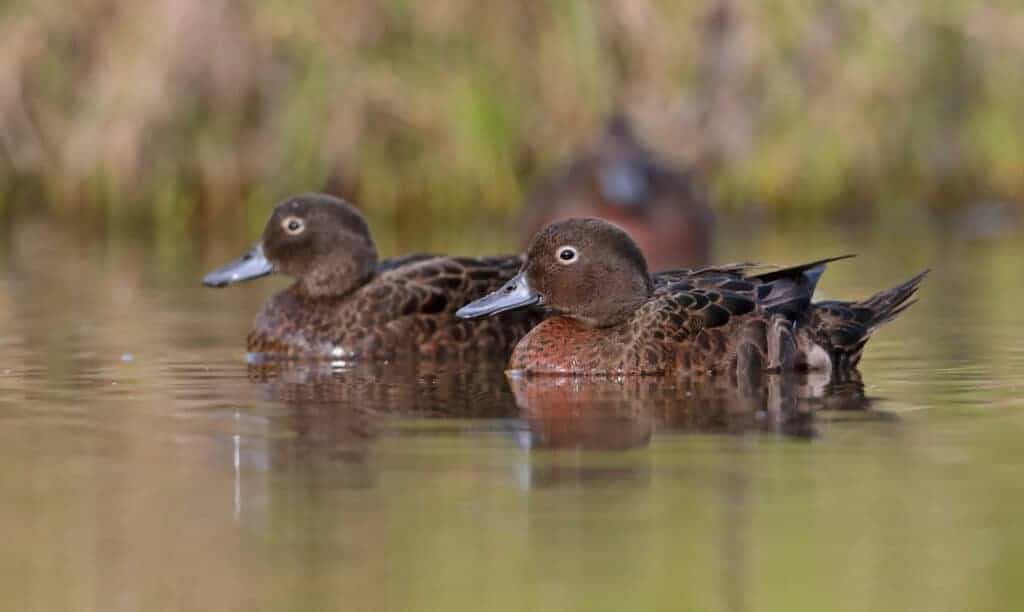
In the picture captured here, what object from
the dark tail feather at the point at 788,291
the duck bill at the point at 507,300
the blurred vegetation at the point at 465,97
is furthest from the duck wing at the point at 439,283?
the blurred vegetation at the point at 465,97

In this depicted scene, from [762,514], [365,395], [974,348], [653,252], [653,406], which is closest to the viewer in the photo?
[762,514]

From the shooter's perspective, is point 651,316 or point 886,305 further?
point 886,305

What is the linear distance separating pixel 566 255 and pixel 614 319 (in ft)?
0.94

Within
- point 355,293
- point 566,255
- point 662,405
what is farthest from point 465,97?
point 662,405

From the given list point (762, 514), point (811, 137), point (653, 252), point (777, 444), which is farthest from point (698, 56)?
point (762, 514)

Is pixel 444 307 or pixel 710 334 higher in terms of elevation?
pixel 444 307

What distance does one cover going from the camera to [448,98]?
1577 cm

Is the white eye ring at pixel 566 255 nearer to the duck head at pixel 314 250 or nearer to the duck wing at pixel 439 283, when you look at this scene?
the duck wing at pixel 439 283

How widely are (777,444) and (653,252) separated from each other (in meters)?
8.67

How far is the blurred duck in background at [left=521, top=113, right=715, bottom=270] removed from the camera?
14672 mm

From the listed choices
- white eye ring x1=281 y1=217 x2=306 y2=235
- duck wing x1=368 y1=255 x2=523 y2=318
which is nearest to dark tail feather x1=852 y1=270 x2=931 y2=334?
duck wing x1=368 y1=255 x2=523 y2=318

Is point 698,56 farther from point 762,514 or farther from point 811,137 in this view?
point 762,514

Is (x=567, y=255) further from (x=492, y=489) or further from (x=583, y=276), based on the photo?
Answer: (x=492, y=489)

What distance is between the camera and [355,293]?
8.95 m
